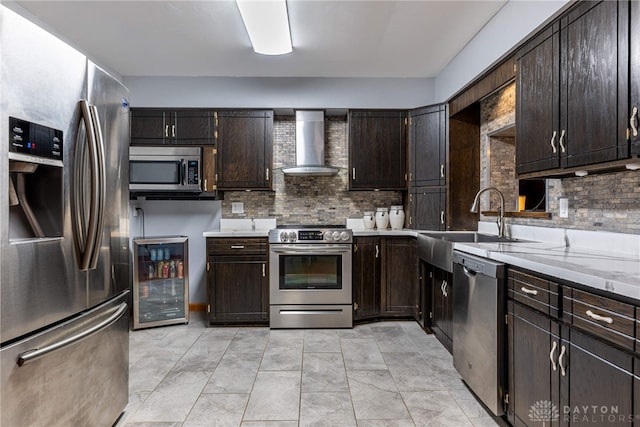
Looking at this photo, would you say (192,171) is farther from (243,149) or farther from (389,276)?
(389,276)

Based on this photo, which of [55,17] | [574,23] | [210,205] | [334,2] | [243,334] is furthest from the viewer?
[210,205]

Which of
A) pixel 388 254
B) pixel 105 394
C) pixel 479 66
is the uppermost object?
pixel 479 66

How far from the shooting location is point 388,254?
3.67 m

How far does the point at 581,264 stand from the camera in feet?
4.91

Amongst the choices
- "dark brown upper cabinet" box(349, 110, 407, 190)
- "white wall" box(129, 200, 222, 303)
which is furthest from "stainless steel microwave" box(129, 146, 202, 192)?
"dark brown upper cabinet" box(349, 110, 407, 190)

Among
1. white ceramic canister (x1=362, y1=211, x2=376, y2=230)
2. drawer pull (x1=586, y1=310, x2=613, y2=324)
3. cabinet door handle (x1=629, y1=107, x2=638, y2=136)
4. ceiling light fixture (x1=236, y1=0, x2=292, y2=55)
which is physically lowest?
drawer pull (x1=586, y1=310, x2=613, y2=324)

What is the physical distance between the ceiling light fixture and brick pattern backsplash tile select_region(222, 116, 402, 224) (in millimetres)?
1170

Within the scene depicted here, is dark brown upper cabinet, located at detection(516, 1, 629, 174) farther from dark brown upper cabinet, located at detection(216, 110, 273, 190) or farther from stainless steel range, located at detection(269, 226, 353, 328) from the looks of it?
dark brown upper cabinet, located at detection(216, 110, 273, 190)

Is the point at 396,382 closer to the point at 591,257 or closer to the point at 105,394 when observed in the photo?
the point at 591,257

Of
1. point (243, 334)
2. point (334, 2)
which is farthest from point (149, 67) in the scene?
point (243, 334)

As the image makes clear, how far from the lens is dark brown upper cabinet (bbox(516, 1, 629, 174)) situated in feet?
5.12

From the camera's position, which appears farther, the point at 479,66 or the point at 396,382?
the point at 479,66

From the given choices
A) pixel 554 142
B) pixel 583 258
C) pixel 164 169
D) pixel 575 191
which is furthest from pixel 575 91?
pixel 164 169

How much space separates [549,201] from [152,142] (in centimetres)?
377
